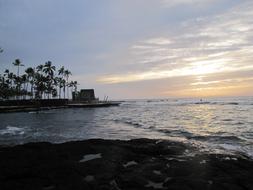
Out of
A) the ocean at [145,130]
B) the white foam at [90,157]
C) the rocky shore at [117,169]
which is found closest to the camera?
the rocky shore at [117,169]

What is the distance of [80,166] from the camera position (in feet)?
34.1

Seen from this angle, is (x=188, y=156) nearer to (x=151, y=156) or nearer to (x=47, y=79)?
(x=151, y=156)

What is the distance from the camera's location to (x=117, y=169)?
33.3 feet

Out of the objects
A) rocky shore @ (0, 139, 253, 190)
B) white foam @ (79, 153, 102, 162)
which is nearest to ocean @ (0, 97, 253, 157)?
rocky shore @ (0, 139, 253, 190)

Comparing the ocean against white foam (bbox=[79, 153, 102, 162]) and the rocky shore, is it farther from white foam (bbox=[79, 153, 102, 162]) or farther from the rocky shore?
white foam (bbox=[79, 153, 102, 162])

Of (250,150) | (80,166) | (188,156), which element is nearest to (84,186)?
(80,166)

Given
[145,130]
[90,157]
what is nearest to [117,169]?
[90,157]

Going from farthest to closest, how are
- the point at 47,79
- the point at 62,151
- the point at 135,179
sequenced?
the point at 47,79
the point at 62,151
the point at 135,179

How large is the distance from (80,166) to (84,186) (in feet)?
6.85

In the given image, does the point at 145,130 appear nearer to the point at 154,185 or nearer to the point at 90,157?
the point at 90,157

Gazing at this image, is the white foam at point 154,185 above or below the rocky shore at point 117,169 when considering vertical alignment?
below

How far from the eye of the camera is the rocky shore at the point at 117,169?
8.58 metres

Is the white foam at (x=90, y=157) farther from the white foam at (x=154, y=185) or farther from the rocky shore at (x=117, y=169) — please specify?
the white foam at (x=154, y=185)

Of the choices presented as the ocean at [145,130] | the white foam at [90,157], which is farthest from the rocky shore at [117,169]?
the ocean at [145,130]
